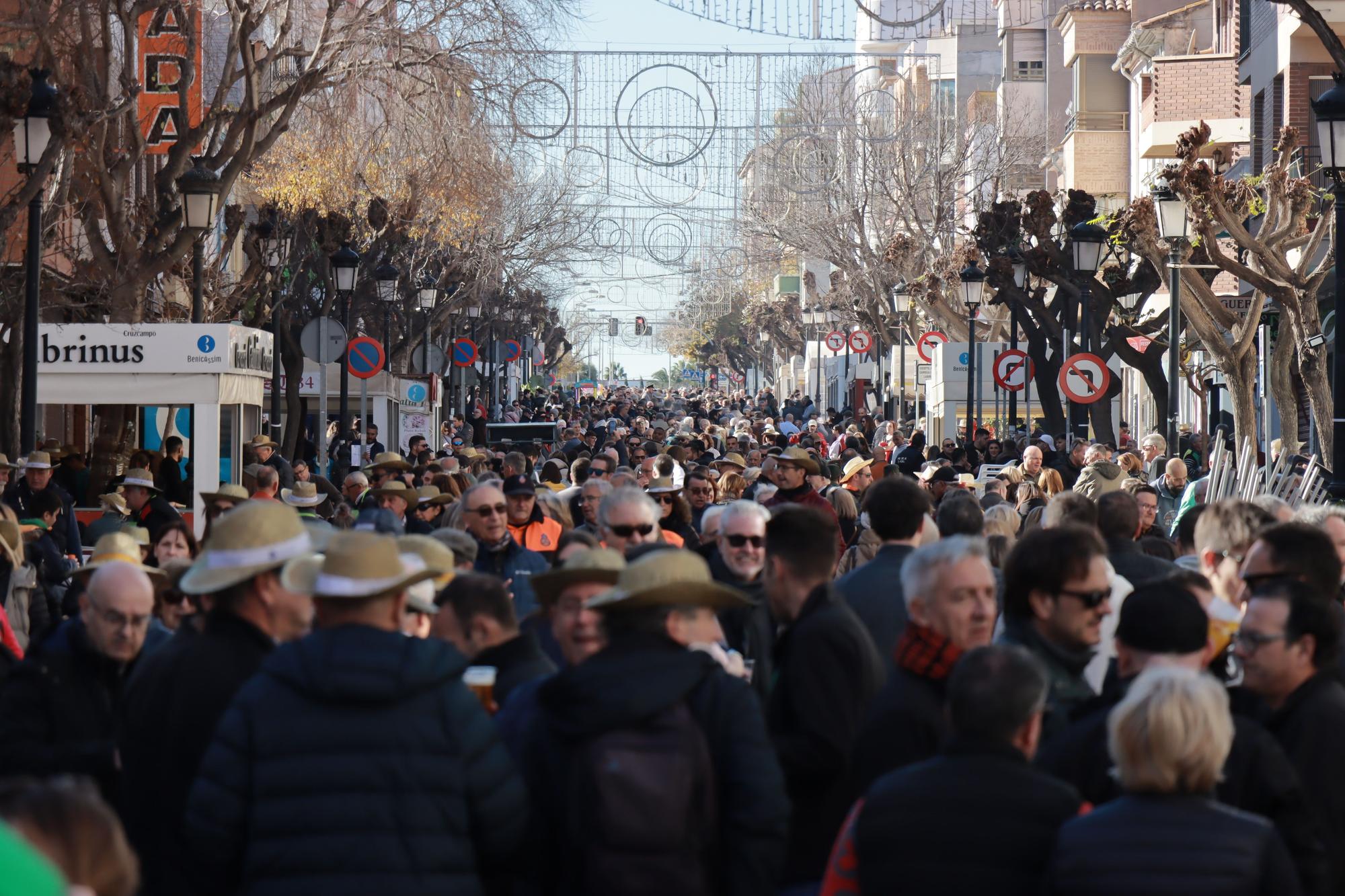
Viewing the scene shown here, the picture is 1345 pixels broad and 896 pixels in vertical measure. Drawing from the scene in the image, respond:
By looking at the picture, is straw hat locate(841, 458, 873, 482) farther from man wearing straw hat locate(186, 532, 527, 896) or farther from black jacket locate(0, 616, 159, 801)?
man wearing straw hat locate(186, 532, 527, 896)

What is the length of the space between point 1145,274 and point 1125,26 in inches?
1130

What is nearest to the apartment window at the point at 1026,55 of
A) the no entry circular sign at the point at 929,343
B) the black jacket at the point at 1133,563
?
the no entry circular sign at the point at 929,343

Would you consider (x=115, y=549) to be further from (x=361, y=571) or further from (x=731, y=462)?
(x=731, y=462)

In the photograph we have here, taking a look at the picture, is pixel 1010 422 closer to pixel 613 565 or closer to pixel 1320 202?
pixel 1320 202

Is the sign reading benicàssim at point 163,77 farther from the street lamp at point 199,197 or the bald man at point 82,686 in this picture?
the bald man at point 82,686

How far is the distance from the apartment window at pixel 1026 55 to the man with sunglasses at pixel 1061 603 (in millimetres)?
66864

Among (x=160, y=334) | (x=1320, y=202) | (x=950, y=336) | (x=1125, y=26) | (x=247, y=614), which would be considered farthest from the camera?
(x=1125, y=26)

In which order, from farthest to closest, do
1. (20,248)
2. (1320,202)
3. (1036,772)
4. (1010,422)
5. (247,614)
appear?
1. (1010,422)
2. (20,248)
3. (1320,202)
4. (247,614)
5. (1036,772)

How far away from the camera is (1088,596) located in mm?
5602

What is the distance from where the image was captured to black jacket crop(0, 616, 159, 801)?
557 centimetres

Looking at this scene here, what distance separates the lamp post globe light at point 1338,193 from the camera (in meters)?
14.5

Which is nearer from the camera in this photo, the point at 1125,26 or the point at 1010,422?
the point at 1010,422

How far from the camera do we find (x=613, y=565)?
5.56 metres

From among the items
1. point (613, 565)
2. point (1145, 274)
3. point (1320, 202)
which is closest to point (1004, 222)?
point (1145, 274)
